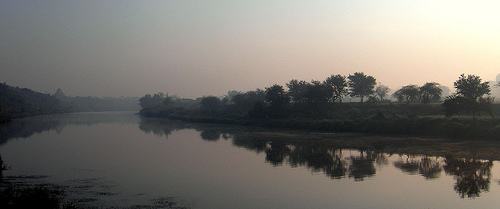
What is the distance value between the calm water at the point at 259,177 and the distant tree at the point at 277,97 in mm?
36026

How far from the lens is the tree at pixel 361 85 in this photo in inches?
2670

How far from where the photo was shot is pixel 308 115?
60156mm

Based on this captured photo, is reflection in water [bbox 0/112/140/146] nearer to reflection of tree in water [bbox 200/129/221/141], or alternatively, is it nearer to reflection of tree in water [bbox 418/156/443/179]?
reflection of tree in water [bbox 200/129/221/141]

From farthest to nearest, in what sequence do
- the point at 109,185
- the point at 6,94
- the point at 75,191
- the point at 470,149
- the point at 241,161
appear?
the point at 6,94 < the point at 470,149 < the point at 241,161 < the point at 109,185 < the point at 75,191

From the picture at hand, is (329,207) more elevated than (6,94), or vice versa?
(6,94)

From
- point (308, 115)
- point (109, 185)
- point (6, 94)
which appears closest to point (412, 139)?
point (308, 115)

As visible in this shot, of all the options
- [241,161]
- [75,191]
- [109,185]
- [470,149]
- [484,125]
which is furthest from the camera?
[484,125]

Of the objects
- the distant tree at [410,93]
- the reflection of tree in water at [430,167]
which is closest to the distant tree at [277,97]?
the distant tree at [410,93]

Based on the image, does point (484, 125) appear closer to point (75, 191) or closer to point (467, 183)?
point (467, 183)

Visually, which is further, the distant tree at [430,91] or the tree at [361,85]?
the tree at [361,85]

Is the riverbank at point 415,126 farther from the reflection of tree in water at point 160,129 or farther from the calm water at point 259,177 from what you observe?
the reflection of tree in water at point 160,129

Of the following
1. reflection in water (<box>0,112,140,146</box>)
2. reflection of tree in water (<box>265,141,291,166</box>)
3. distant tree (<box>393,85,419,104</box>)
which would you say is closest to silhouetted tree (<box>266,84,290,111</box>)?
distant tree (<box>393,85,419,104</box>)

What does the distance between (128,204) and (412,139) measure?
30.2 meters

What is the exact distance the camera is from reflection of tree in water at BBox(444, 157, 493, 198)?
16.3m
